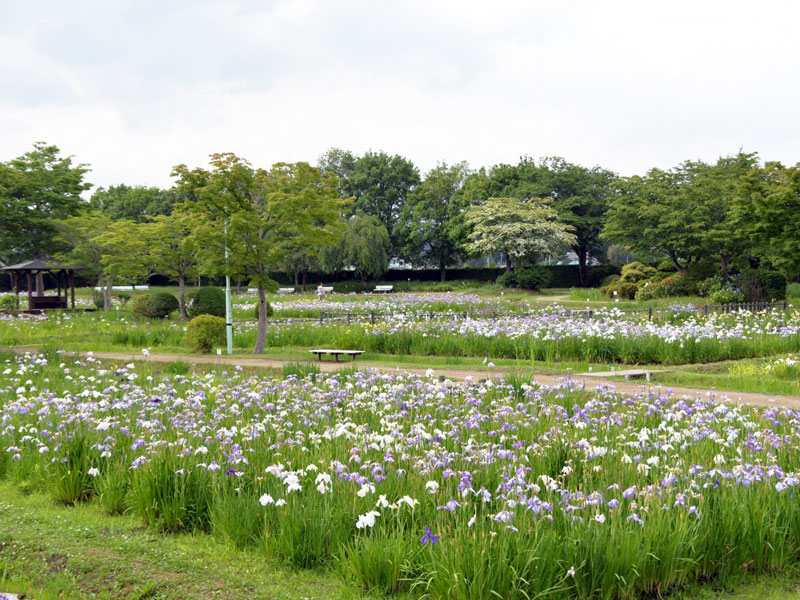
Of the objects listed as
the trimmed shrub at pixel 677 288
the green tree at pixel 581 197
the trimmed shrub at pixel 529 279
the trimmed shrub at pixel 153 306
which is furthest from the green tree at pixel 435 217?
the trimmed shrub at pixel 153 306

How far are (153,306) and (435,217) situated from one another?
3411 centimetres

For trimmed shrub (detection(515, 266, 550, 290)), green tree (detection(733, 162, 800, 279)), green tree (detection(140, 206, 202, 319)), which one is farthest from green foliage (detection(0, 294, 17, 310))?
green tree (detection(733, 162, 800, 279))

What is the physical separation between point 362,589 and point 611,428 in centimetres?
344

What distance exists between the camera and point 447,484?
16.9ft

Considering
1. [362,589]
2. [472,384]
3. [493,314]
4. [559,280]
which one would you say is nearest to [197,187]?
[493,314]

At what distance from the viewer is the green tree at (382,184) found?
202 ft

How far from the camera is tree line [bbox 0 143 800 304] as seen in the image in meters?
17.5

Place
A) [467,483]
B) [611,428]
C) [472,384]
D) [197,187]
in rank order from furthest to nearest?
[197,187] < [472,384] < [611,428] < [467,483]

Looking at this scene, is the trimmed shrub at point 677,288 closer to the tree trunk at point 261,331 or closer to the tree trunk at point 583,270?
the tree trunk at point 583,270

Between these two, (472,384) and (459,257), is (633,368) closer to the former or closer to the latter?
(472,384)

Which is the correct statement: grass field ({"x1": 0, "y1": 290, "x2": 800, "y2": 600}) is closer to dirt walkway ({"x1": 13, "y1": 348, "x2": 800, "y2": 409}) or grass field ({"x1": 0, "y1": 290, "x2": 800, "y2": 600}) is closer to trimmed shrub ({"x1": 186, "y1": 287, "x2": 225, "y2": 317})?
dirt walkway ({"x1": 13, "y1": 348, "x2": 800, "y2": 409})

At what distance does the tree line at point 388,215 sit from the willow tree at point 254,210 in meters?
0.04

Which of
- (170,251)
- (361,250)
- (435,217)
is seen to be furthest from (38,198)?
(435,217)

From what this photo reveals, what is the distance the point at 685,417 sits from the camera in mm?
7391
